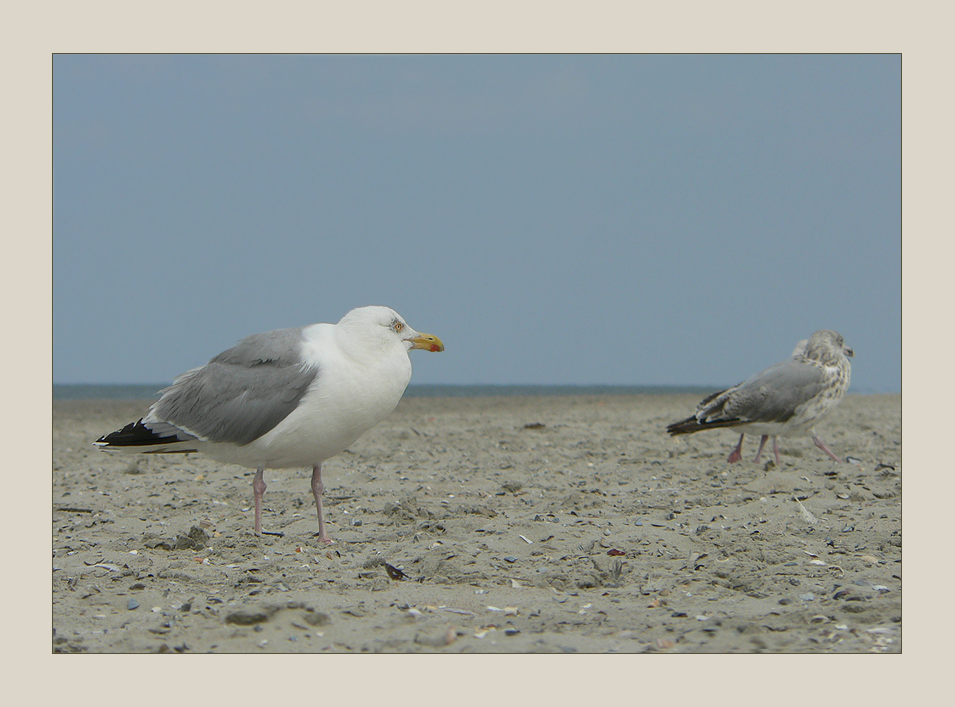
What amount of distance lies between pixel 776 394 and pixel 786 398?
4.1 inches

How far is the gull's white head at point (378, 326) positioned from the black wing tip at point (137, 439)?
1.45 metres

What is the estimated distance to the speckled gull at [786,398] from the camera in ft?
29.6

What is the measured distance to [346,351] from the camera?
19.3ft

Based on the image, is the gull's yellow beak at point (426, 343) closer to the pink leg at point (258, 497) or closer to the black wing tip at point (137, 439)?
the pink leg at point (258, 497)

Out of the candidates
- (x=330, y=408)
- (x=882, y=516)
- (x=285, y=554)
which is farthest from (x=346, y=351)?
(x=882, y=516)

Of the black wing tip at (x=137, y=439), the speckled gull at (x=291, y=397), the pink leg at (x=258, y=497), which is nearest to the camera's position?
the speckled gull at (x=291, y=397)

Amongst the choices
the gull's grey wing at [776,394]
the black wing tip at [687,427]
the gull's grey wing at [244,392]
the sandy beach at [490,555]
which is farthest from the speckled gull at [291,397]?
the black wing tip at [687,427]

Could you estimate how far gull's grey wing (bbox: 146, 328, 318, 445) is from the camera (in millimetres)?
5805

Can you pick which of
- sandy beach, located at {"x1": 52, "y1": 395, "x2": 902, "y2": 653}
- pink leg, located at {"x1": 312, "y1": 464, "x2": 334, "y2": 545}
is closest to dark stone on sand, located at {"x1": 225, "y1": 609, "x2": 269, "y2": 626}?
sandy beach, located at {"x1": 52, "y1": 395, "x2": 902, "y2": 653}

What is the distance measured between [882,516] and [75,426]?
12.7 meters

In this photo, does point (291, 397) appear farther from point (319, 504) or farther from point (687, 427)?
point (687, 427)

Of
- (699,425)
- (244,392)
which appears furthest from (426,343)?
(699,425)

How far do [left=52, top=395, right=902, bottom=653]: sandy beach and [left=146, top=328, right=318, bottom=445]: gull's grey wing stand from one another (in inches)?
29.1

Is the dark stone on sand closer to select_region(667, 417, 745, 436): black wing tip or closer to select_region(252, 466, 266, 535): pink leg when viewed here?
select_region(252, 466, 266, 535): pink leg
